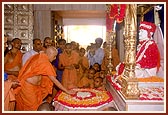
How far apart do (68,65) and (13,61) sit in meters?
1.28

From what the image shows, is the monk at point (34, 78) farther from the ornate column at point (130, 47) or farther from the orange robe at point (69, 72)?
the orange robe at point (69, 72)

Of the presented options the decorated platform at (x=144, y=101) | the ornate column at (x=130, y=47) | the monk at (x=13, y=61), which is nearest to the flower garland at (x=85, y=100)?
the decorated platform at (x=144, y=101)

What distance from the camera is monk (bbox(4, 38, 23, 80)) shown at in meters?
4.44

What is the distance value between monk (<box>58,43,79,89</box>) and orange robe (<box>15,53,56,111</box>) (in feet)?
5.69

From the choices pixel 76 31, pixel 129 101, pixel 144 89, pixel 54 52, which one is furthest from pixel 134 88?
pixel 76 31

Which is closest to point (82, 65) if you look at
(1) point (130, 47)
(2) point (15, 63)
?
(2) point (15, 63)

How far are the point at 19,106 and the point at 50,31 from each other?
3.65 m

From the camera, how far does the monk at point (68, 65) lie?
17.7 feet

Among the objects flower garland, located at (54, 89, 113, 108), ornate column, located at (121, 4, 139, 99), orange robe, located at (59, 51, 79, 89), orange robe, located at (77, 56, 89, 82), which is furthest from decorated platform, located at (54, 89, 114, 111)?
orange robe, located at (77, 56, 89, 82)

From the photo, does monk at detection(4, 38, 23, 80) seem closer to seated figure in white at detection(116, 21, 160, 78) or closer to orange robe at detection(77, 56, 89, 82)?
orange robe at detection(77, 56, 89, 82)

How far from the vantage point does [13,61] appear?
4.50 m

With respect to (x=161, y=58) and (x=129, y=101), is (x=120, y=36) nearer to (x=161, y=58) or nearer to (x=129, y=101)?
(x=161, y=58)

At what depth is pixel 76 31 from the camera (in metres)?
12.5

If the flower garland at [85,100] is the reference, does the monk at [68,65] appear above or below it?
above
